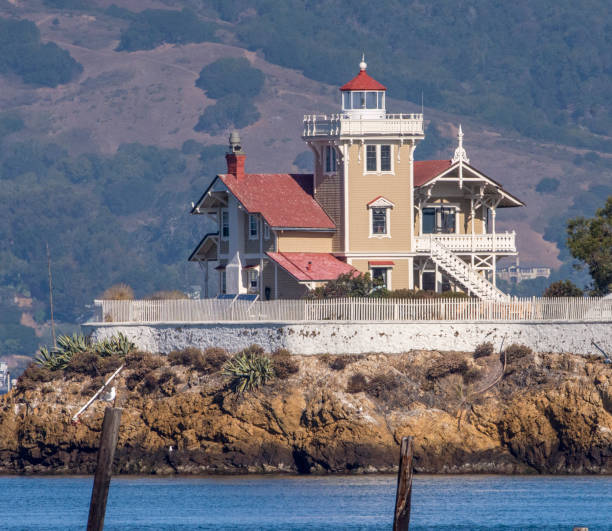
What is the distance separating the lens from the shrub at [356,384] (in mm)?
65812

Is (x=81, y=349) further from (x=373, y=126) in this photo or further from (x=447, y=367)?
(x=373, y=126)

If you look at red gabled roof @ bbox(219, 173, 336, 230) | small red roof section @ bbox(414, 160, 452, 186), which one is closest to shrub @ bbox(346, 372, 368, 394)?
red gabled roof @ bbox(219, 173, 336, 230)

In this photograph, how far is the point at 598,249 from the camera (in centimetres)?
7338

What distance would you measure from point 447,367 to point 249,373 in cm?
739

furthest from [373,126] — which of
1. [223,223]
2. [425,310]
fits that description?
[425,310]

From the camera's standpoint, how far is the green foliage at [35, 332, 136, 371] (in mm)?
71188

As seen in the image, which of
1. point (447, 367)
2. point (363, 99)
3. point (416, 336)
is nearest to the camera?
point (447, 367)

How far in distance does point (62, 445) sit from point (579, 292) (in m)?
21.3

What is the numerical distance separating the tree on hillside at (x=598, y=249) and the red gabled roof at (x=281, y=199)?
10.6 m

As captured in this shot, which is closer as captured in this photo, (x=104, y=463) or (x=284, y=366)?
(x=104, y=463)

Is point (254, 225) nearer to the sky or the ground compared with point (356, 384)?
nearer to the sky

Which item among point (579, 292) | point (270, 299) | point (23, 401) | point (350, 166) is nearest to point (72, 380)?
point (23, 401)

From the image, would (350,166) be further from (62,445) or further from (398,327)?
(62,445)

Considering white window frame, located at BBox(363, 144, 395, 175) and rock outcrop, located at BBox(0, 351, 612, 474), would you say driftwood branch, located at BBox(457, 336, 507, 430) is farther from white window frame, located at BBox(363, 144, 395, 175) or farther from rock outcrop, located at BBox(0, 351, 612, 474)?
white window frame, located at BBox(363, 144, 395, 175)
